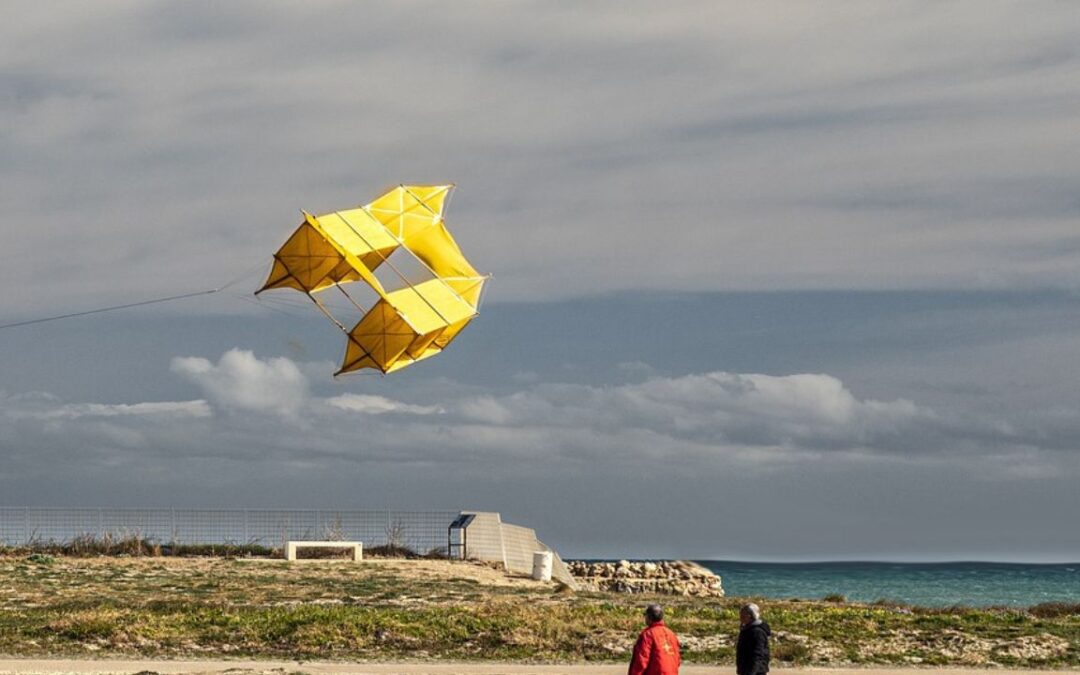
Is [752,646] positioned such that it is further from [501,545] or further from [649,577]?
[649,577]

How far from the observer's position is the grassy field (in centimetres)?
2764

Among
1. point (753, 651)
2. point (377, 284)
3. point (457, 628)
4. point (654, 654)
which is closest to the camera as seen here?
point (654, 654)

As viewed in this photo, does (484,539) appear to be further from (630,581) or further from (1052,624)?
(1052,624)

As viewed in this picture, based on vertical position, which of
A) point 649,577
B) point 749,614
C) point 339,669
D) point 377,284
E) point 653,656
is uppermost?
point 377,284

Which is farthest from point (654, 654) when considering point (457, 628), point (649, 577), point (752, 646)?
point (649, 577)

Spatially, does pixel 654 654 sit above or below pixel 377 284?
below

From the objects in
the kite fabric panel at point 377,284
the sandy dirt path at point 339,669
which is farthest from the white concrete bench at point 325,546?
the sandy dirt path at point 339,669

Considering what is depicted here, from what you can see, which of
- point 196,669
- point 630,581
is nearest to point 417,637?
point 196,669

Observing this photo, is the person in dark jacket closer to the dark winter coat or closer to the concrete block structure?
the dark winter coat

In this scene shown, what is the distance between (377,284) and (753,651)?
629 inches

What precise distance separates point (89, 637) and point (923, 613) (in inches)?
688

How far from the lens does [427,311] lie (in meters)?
33.0

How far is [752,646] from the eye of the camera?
19047mm

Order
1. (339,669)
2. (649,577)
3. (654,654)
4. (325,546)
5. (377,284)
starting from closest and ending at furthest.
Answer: (654,654) → (339,669) → (377,284) → (325,546) → (649,577)
